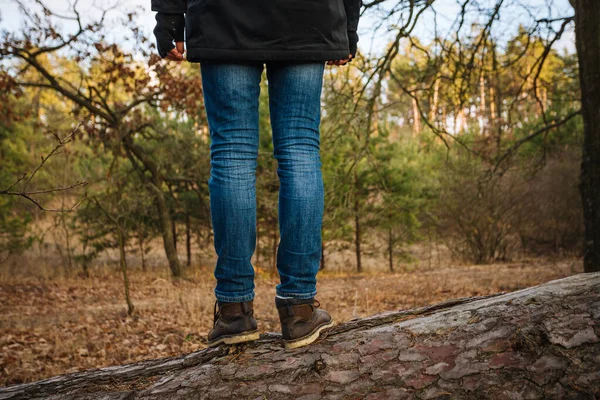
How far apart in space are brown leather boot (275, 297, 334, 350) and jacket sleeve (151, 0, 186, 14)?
1.23m

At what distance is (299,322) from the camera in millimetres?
1931

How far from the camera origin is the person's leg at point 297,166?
189 cm

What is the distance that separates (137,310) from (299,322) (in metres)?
5.68

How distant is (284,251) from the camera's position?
194 centimetres

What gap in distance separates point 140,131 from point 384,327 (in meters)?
10.3

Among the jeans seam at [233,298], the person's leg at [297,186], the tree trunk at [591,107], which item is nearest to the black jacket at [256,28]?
the person's leg at [297,186]

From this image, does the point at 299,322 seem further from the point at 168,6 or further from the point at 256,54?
the point at 168,6

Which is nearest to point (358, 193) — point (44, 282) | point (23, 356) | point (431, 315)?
point (44, 282)

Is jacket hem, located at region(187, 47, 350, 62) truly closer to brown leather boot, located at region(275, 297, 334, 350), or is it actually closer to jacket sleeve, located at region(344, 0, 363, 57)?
jacket sleeve, located at region(344, 0, 363, 57)

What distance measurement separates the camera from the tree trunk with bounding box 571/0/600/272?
15.3ft

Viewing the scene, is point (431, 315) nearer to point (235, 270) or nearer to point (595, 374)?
point (595, 374)

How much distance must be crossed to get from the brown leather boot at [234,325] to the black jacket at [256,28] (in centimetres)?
99

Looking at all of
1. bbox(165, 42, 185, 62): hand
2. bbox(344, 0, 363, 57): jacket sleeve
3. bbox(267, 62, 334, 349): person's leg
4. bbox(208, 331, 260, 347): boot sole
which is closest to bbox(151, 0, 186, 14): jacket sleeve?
bbox(165, 42, 185, 62): hand

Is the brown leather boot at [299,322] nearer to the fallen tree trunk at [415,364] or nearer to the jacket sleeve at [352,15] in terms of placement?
the fallen tree trunk at [415,364]
